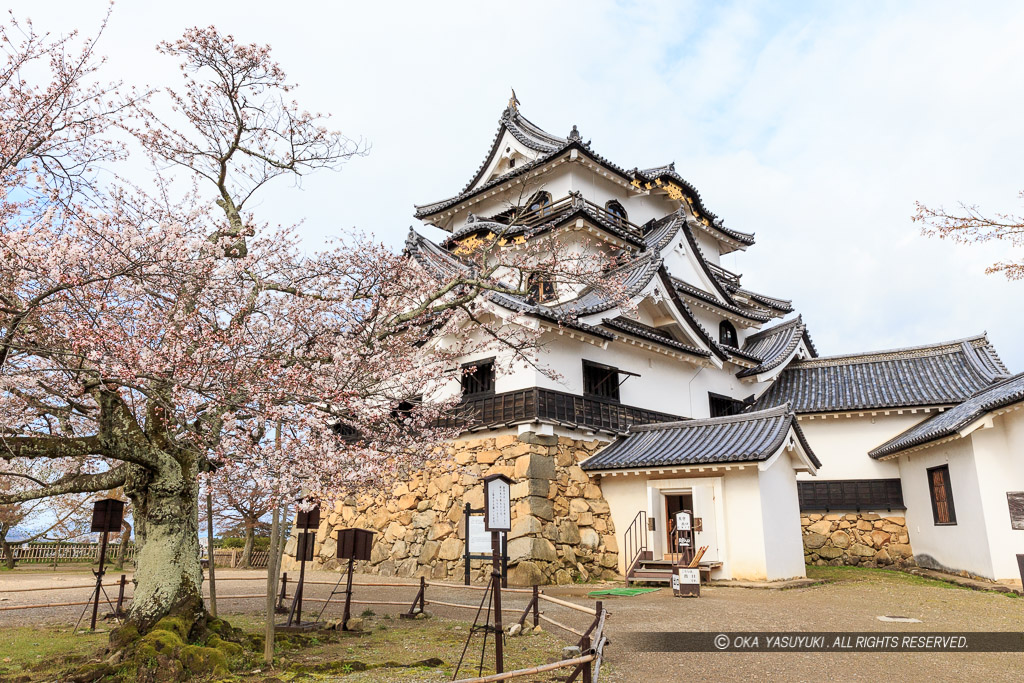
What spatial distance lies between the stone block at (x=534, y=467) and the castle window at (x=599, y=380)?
240 centimetres

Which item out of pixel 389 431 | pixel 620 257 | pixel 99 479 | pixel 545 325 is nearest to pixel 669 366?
pixel 620 257

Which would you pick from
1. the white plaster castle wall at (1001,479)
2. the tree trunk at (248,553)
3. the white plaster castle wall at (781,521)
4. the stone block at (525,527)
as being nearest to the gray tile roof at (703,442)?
the white plaster castle wall at (781,521)

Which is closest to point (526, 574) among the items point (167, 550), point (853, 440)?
point (167, 550)

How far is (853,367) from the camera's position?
2186 cm

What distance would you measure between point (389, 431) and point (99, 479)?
571 cm

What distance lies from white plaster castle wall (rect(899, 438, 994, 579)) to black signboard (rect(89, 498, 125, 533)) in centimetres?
1679

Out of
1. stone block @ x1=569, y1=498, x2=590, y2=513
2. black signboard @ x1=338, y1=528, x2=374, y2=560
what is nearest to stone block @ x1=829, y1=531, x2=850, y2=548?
stone block @ x1=569, y1=498, x2=590, y2=513

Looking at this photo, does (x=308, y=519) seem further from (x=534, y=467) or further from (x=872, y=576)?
(x=872, y=576)

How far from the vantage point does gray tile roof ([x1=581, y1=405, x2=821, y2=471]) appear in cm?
1381

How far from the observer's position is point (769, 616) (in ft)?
30.7

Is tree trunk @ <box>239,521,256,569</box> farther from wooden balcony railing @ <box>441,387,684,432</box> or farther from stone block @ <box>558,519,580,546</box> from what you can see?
stone block @ <box>558,519,580,546</box>

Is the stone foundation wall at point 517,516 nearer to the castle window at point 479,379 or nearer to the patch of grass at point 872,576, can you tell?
the castle window at point 479,379

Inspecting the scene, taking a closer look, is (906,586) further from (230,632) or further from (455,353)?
(230,632)

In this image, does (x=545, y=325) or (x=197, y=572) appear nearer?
(x=197, y=572)
